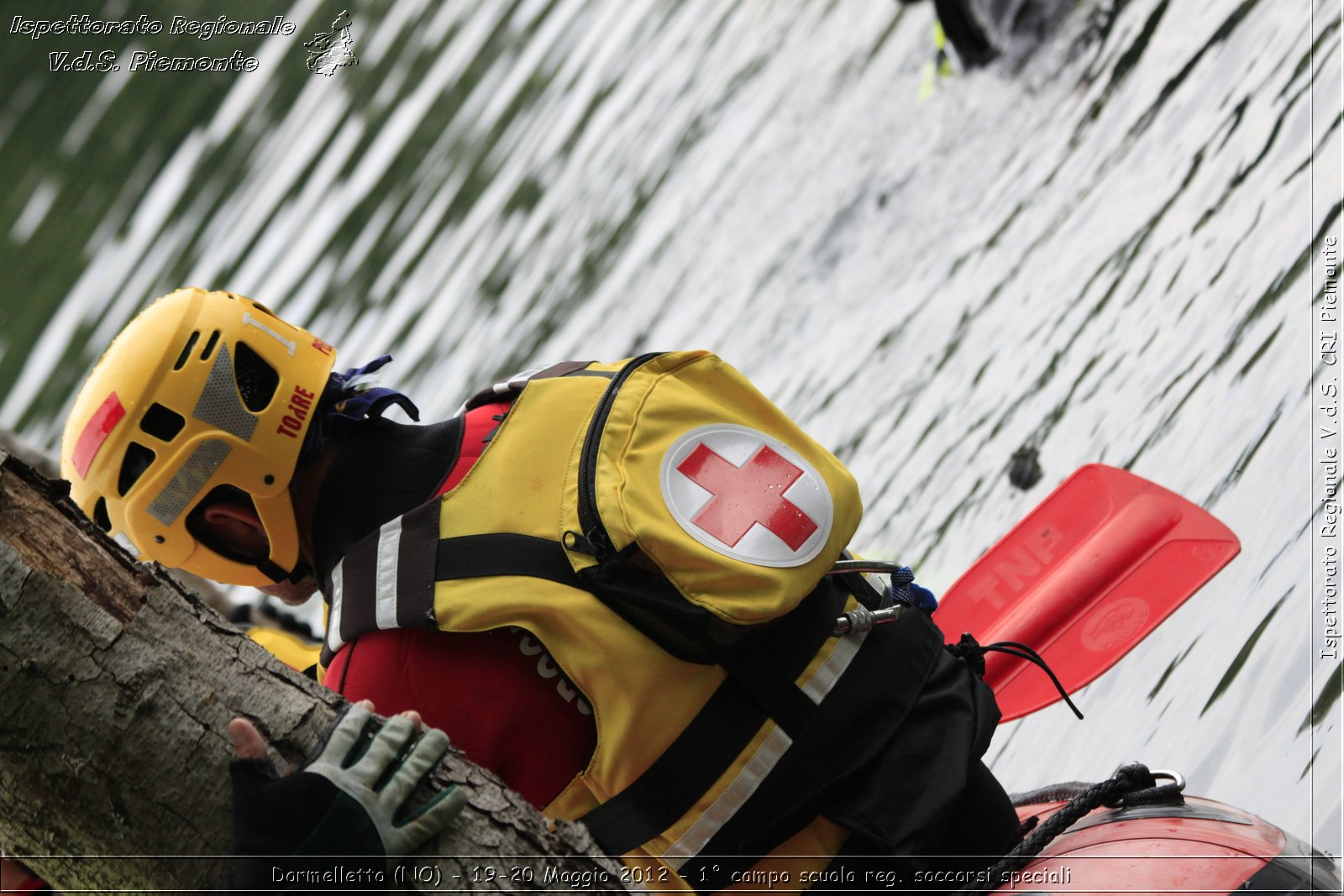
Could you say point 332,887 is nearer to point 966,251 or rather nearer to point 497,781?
point 497,781

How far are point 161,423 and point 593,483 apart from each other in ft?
3.60

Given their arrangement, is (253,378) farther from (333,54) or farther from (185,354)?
(333,54)

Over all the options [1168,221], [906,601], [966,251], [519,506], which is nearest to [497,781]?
[519,506]

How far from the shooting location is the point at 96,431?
2.17 meters

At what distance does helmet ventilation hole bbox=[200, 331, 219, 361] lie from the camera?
7.02 feet

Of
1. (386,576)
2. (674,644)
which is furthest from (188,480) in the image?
(674,644)

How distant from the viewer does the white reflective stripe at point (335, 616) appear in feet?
5.55

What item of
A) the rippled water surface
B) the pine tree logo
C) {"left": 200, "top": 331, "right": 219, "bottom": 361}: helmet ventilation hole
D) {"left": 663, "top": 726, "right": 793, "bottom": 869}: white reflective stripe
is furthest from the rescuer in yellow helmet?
the pine tree logo

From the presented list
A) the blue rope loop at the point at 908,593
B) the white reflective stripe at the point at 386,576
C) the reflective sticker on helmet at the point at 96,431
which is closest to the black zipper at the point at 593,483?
the white reflective stripe at the point at 386,576

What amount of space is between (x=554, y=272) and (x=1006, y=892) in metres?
5.10

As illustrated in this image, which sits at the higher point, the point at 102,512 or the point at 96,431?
the point at 96,431

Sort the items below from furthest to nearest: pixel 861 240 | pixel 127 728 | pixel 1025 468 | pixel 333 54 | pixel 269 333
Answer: pixel 861 240, pixel 333 54, pixel 1025 468, pixel 269 333, pixel 127 728

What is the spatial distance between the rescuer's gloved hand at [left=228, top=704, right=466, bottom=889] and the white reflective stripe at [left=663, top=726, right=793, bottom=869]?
49 cm

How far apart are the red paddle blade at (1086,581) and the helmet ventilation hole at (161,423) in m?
1.79
